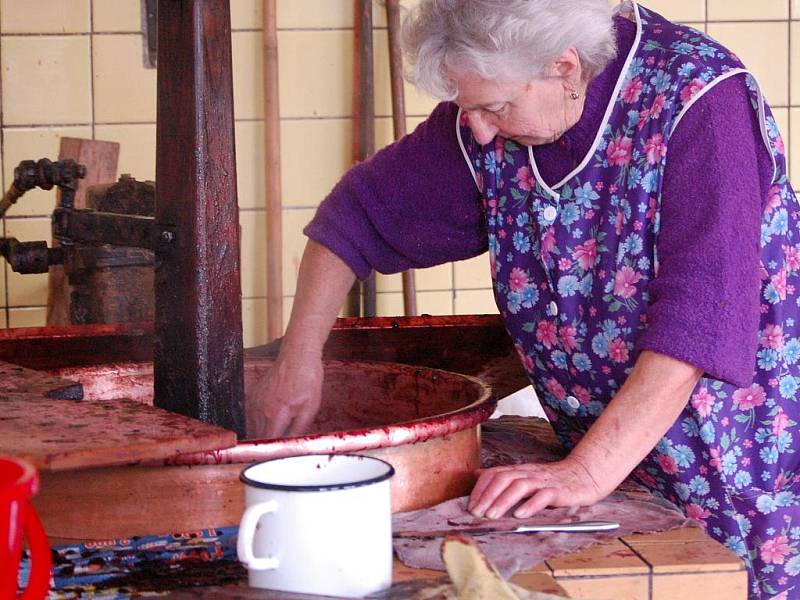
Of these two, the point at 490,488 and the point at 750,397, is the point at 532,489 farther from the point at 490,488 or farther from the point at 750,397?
the point at 750,397

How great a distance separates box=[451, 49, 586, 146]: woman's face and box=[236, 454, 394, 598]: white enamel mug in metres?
0.77

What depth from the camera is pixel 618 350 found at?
1610 mm

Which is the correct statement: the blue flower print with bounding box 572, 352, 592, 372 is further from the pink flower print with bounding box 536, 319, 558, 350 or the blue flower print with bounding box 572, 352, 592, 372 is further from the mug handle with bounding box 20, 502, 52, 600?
the mug handle with bounding box 20, 502, 52, 600

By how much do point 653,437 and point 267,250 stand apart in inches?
93.0

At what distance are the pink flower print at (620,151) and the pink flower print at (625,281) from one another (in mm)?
151

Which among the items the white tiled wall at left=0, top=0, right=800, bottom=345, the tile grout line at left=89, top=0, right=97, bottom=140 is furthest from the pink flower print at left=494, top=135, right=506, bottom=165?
the tile grout line at left=89, top=0, right=97, bottom=140

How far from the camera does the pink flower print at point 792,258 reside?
1677mm

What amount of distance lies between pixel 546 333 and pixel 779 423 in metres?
0.37

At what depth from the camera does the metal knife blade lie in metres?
1.24

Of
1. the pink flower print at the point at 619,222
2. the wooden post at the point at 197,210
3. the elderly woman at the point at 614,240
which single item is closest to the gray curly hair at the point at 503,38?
the elderly woman at the point at 614,240

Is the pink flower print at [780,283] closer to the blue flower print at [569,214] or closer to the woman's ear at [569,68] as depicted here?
the blue flower print at [569,214]

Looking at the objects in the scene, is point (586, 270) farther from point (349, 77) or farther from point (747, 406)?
point (349, 77)

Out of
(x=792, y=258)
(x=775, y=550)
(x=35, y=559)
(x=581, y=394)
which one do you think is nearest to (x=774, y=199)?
(x=792, y=258)

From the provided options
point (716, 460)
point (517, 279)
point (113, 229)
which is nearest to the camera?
point (113, 229)
